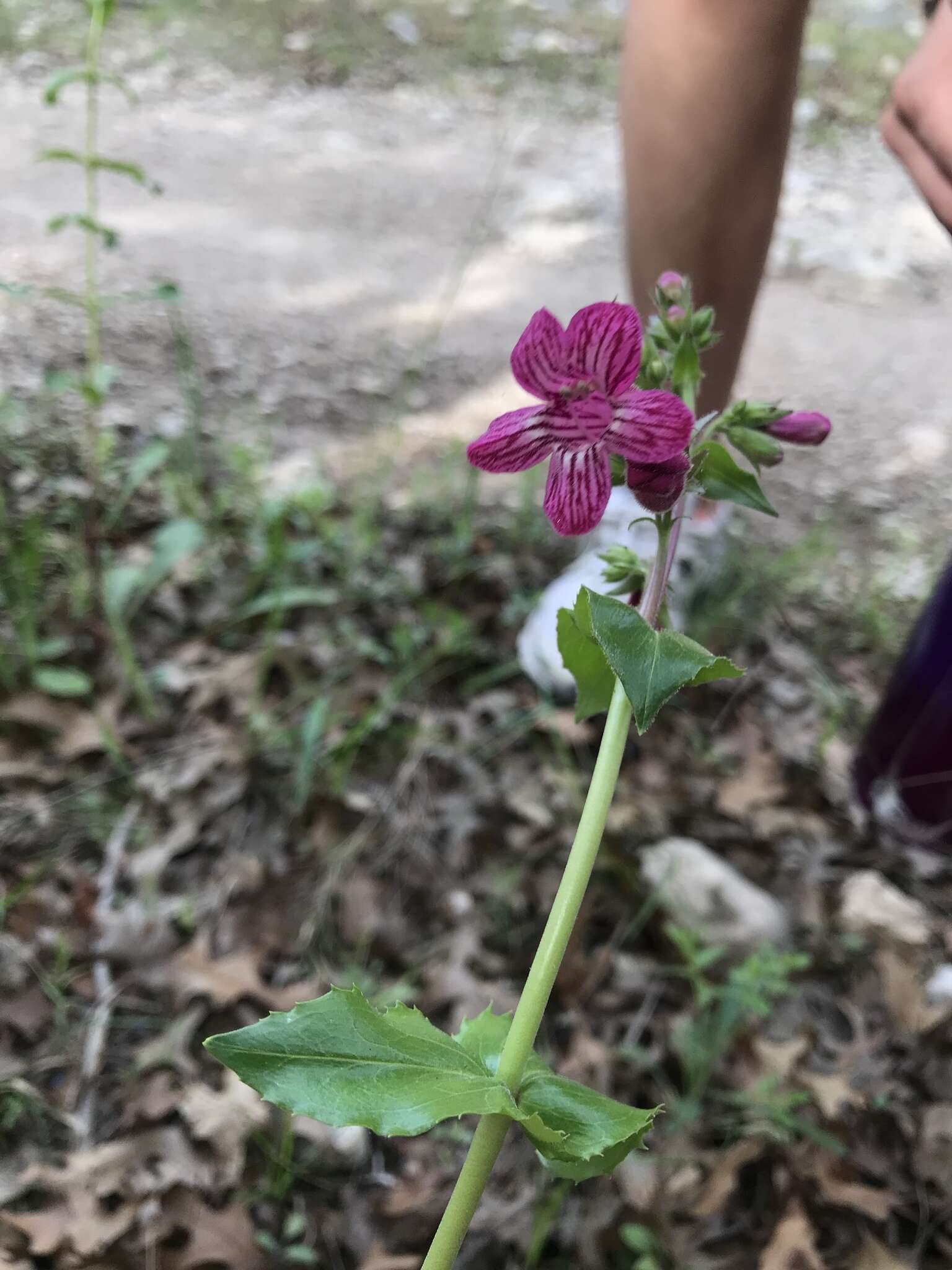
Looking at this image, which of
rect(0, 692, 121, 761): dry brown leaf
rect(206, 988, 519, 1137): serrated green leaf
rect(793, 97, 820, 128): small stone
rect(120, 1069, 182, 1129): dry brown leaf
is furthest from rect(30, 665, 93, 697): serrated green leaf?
rect(793, 97, 820, 128): small stone

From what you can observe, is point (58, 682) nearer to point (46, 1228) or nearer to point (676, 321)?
point (46, 1228)

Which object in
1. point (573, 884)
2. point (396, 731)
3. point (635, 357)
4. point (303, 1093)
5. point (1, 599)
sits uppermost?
point (635, 357)

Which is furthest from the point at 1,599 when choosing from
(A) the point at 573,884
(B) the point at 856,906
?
(B) the point at 856,906

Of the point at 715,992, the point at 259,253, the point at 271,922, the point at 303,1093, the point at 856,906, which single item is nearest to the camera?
the point at 303,1093

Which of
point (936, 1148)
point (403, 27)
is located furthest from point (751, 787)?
point (403, 27)

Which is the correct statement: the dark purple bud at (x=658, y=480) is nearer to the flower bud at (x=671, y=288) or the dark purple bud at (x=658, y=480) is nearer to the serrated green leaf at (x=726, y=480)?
the serrated green leaf at (x=726, y=480)

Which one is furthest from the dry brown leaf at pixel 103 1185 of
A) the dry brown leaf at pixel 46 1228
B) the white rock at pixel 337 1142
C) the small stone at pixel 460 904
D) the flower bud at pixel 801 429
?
the flower bud at pixel 801 429

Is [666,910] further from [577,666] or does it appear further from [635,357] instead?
[635,357]
